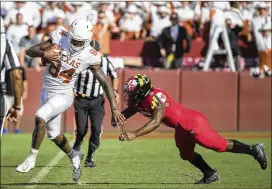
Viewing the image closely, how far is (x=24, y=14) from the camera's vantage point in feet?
64.0

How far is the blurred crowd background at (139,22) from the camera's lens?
18.5 metres

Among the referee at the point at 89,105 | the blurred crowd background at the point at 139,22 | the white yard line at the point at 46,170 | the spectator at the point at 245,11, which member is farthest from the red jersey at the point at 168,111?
the spectator at the point at 245,11

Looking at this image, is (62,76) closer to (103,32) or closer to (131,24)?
(103,32)

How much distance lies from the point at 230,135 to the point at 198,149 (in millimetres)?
2727

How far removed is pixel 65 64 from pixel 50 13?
388 inches

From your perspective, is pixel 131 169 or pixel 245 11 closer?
pixel 131 169

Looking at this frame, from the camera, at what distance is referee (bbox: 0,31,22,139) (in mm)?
10023

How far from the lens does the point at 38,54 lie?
9.55 meters

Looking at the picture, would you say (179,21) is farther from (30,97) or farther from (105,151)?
(105,151)

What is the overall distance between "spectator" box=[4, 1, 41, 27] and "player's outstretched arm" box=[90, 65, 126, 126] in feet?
31.7

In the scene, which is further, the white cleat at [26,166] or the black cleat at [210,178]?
the black cleat at [210,178]

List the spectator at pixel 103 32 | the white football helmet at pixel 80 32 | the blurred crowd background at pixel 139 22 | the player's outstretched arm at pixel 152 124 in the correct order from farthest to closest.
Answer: the blurred crowd background at pixel 139 22, the spectator at pixel 103 32, the white football helmet at pixel 80 32, the player's outstretched arm at pixel 152 124

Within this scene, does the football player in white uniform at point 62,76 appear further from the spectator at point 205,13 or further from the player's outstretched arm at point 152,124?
the spectator at point 205,13

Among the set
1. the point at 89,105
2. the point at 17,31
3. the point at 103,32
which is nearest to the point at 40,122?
the point at 89,105
